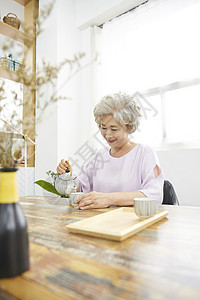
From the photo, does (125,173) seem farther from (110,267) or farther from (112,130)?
(110,267)

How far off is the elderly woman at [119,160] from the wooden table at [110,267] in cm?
75

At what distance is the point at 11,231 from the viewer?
1.47 ft

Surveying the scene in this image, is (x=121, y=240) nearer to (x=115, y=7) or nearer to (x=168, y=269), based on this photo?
(x=168, y=269)

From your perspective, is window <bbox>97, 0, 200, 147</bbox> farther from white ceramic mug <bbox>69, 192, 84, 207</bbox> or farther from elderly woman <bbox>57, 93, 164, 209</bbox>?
white ceramic mug <bbox>69, 192, 84, 207</bbox>

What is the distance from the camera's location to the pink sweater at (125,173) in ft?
4.95

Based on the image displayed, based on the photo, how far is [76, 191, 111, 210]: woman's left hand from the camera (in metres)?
1.16

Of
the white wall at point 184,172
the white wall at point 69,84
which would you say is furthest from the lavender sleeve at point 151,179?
the white wall at point 69,84

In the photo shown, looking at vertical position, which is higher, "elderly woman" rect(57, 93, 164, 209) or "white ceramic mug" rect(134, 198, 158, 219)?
"elderly woman" rect(57, 93, 164, 209)

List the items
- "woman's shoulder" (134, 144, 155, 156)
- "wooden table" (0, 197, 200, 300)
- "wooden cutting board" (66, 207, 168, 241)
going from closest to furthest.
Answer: "wooden table" (0, 197, 200, 300), "wooden cutting board" (66, 207, 168, 241), "woman's shoulder" (134, 144, 155, 156)

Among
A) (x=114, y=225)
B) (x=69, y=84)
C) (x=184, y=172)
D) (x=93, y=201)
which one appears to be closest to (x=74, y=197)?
(x=93, y=201)

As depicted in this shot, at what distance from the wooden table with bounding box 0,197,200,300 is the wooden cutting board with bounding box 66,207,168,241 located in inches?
0.7

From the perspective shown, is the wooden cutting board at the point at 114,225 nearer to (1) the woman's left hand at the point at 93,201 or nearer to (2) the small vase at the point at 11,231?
(1) the woman's left hand at the point at 93,201

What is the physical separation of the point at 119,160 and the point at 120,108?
37cm

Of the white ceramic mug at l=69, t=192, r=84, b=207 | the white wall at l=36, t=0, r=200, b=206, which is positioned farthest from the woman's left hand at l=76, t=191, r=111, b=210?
the white wall at l=36, t=0, r=200, b=206
